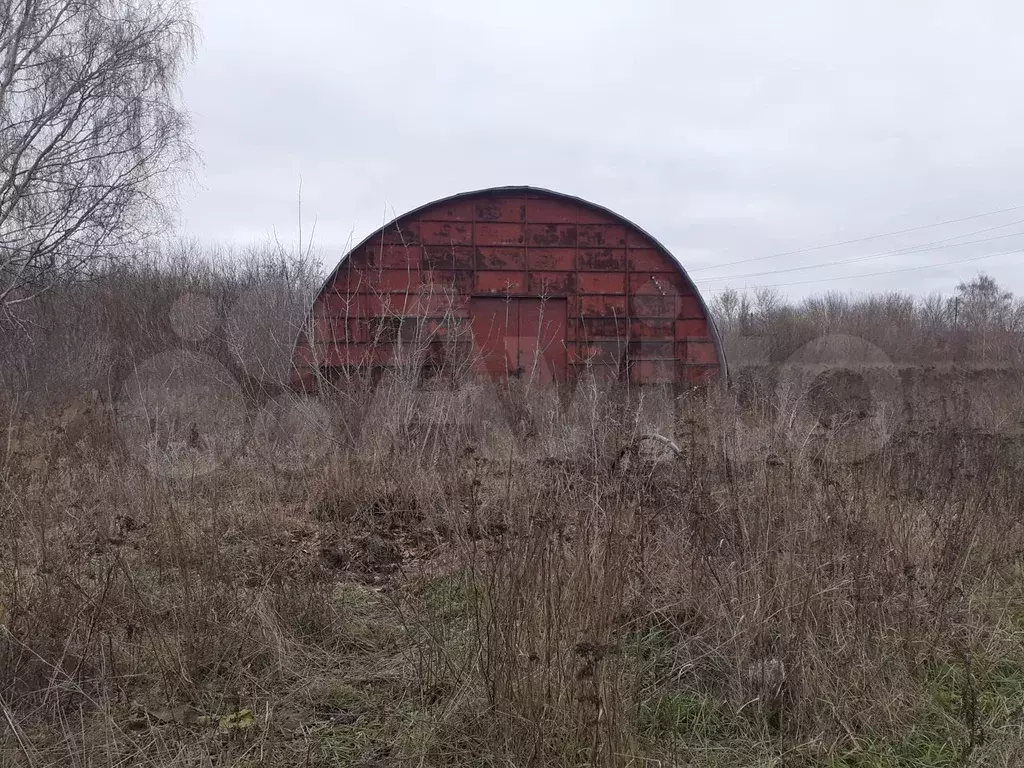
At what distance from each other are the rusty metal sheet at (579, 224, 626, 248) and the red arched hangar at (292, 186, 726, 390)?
16 millimetres

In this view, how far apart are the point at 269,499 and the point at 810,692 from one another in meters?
4.20

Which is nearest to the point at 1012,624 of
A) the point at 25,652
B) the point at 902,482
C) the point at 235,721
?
the point at 902,482

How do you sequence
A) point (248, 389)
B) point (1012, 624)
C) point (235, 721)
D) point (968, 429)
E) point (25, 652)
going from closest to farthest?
point (235, 721), point (25, 652), point (1012, 624), point (968, 429), point (248, 389)

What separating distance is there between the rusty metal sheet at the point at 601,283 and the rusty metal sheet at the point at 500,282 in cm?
99

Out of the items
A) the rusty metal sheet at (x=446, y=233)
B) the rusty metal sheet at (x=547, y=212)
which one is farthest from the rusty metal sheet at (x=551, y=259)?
the rusty metal sheet at (x=446, y=233)

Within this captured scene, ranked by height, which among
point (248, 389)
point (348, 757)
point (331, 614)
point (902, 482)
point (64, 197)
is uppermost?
point (64, 197)

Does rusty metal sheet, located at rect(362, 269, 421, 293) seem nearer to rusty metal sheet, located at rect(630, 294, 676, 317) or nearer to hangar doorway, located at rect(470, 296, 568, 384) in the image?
hangar doorway, located at rect(470, 296, 568, 384)

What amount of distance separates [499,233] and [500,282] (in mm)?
785

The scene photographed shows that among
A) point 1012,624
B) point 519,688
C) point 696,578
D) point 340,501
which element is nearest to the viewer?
point 519,688

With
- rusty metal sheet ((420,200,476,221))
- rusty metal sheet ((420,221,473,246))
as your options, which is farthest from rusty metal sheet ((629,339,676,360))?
rusty metal sheet ((420,200,476,221))

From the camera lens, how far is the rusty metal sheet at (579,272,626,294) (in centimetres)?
1157

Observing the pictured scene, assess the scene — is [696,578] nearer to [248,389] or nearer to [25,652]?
[25,652]

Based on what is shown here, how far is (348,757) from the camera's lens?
2.67 metres

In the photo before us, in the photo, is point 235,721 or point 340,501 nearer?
point 235,721
